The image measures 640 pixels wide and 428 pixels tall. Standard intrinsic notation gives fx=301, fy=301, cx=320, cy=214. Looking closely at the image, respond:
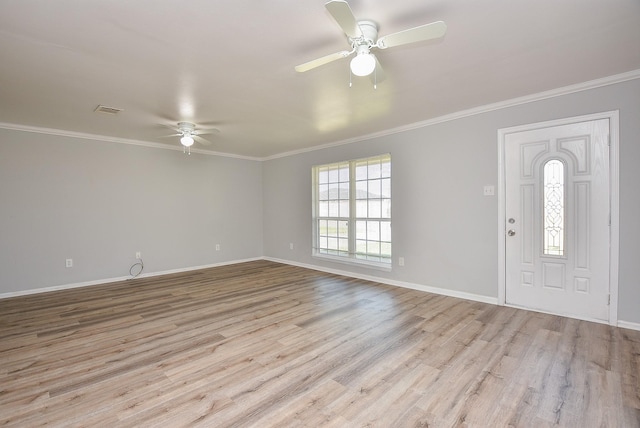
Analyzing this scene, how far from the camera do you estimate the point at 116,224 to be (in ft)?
16.8

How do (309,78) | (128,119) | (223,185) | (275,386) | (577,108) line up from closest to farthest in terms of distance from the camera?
(275,386)
(309,78)
(577,108)
(128,119)
(223,185)

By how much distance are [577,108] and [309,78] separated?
2813mm

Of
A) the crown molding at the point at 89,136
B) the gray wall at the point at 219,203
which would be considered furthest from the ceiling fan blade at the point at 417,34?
the crown molding at the point at 89,136

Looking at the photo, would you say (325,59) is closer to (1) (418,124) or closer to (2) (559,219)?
(1) (418,124)

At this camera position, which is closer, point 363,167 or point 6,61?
point 6,61

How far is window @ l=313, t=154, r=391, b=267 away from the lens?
494cm

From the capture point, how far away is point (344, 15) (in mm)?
1610

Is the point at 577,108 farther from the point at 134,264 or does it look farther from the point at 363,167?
the point at 134,264

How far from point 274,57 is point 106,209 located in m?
4.28

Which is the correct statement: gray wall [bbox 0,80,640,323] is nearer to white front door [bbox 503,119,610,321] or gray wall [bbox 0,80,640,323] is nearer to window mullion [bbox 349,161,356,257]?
white front door [bbox 503,119,610,321]

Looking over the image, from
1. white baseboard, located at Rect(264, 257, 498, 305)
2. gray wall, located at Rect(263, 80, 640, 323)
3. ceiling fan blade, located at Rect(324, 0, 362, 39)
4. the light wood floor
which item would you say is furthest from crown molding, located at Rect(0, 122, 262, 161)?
ceiling fan blade, located at Rect(324, 0, 362, 39)

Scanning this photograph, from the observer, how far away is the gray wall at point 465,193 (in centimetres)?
289

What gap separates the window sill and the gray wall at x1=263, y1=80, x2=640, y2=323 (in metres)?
0.09

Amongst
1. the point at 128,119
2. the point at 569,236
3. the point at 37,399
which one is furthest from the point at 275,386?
the point at 128,119
